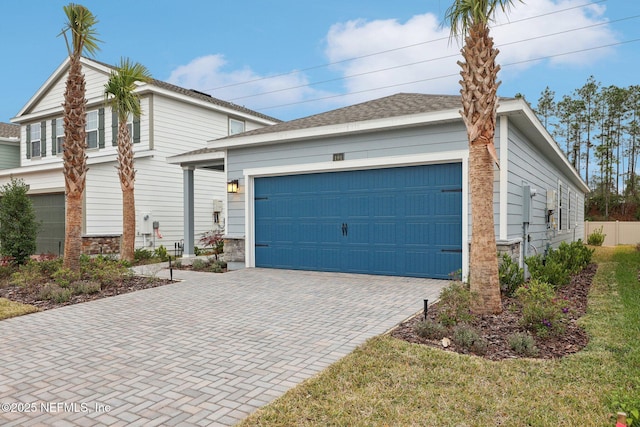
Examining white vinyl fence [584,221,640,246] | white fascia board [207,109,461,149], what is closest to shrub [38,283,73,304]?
white fascia board [207,109,461,149]

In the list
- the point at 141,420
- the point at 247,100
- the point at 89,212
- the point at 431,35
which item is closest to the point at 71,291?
the point at 141,420

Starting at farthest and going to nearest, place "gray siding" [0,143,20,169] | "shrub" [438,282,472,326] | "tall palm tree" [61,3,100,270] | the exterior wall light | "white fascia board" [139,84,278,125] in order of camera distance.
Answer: "gray siding" [0,143,20,169] < "white fascia board" [139,84,278,125] < the exterior wall light < "tall palm tree" [61,3,100,270] < "shrub" [438,282,472,326]

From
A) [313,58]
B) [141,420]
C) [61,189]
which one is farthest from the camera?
[313,58]

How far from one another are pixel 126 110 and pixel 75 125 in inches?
117

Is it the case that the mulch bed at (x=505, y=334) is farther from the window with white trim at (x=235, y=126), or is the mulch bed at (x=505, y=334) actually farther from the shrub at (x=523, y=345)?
the window with white trim at (x=235, y=126)

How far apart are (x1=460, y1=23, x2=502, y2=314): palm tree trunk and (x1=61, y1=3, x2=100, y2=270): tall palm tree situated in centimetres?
785

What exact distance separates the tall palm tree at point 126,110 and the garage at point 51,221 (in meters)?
3.89

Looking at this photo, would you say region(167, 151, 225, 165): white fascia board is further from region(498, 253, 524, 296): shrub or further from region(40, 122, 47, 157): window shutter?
region(40, 122, 47, 157): window shutter

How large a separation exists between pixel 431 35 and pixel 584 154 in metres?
24.0

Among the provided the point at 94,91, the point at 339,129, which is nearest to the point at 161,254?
the point at 94,91

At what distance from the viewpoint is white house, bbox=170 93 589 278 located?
825 centimetres

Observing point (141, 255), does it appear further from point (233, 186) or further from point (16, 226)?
point (233, 186)

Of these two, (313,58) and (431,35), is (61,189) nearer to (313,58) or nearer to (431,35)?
(313,58)

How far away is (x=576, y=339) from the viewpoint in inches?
187
